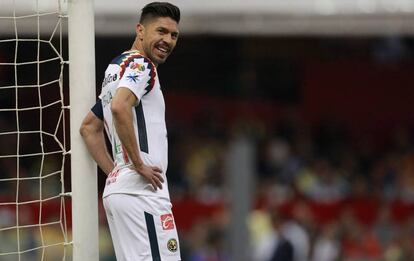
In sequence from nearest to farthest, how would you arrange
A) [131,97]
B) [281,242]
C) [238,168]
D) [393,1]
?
[131,97] < [238,168] < [281,242] < [393,1]

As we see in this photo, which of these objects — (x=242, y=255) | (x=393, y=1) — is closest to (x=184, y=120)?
(x=393, y=1)

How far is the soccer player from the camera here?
6.73 m

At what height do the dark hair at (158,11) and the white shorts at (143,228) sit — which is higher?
the dark hair at (158,11)

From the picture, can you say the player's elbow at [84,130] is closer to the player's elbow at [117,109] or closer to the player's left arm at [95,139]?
the player's left arm at [95,139]

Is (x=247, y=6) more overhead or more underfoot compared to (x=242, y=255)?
more overhead

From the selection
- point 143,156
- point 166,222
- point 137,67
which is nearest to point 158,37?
point 137,67

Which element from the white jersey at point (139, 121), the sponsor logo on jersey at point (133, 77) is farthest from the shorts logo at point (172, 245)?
the sponsor logo on jersey at point (133, 77)

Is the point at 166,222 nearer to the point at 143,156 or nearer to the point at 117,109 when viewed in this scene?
the point at 143,156

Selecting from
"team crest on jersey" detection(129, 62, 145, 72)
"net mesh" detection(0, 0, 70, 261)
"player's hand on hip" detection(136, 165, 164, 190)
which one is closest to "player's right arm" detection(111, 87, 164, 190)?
"player's hand on hip" detection(136, 165, 164, 190)

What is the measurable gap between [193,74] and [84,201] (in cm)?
1363

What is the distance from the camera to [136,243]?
267 inches

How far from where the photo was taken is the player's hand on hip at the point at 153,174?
22.1 feet

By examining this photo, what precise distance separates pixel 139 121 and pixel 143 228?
0.56 meters

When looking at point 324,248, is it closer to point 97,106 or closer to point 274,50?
point 274,50
